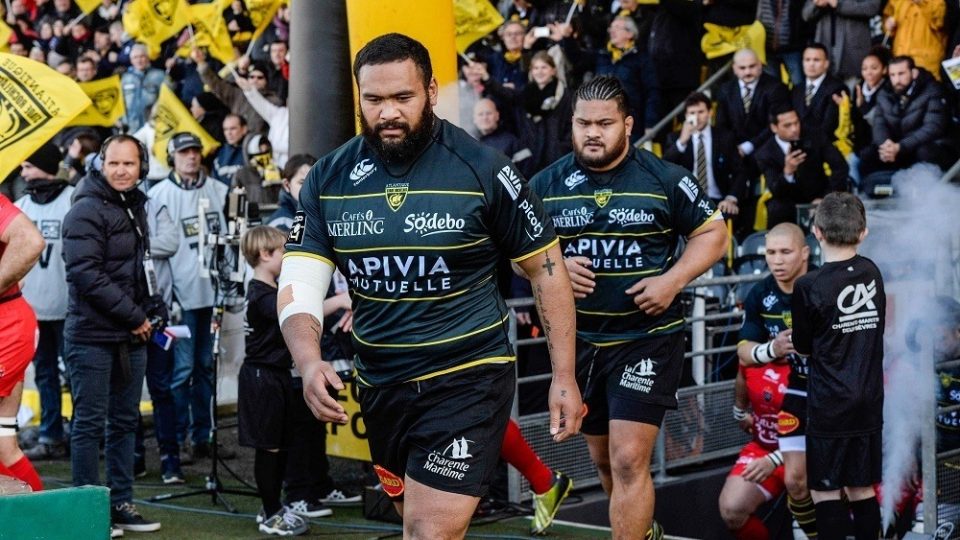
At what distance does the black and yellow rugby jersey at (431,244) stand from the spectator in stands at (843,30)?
29.7ft

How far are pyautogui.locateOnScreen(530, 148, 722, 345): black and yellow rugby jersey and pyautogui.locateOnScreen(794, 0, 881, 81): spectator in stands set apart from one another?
6.96 metres

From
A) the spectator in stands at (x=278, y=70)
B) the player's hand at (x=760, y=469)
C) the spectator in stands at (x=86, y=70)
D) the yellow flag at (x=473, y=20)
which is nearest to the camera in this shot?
the player's hand at (x=760, y=469)

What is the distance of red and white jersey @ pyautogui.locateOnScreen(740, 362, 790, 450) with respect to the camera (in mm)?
8445

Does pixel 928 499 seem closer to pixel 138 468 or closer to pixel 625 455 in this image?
pixel 625 455

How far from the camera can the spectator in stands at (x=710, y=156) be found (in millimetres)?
12734

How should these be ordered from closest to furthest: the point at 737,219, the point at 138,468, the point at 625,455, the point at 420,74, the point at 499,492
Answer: the point at 420,74 < the point at 625,455 < the point at 499,492 < the point at 138,468 < the point at 737,219

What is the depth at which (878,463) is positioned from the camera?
7223 mm

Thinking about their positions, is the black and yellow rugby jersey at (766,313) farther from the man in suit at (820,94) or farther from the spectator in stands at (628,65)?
the spectator in stands at (628,65)

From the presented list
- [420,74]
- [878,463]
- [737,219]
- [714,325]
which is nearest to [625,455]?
[878,463]

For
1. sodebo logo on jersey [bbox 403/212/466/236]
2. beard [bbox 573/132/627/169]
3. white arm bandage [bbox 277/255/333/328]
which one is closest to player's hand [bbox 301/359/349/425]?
white arm bandage [bbox 277/255/333/328]

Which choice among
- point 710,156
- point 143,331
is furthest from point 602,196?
point 710,156

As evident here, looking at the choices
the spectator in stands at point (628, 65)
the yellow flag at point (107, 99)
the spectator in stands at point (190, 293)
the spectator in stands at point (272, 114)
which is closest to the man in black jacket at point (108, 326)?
the spectator in stands at point (190, 293)

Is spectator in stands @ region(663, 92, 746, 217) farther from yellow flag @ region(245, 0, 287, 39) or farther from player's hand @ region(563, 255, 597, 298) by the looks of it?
player's hand @ region(563, 255, 597, 298)

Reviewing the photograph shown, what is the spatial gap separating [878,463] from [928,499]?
84cm
